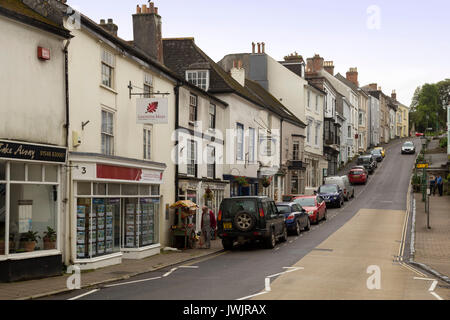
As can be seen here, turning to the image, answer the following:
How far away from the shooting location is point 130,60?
20.4 m

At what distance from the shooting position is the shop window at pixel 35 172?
1485cm

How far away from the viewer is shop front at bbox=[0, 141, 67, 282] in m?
14.0

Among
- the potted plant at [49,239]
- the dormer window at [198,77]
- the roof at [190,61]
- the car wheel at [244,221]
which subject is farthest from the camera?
the roof at [190,61]

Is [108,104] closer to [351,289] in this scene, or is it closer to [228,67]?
[351,289]

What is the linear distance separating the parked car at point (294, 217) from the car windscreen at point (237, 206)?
Result: 527 cm

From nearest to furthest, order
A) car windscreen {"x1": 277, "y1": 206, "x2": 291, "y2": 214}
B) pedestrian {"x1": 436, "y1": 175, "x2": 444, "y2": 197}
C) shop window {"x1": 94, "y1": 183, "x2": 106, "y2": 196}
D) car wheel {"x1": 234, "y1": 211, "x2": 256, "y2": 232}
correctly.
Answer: shop window {"x1": 94, "y1": 183, "x2": 106, "y2": 196} → car wheel {"x1": 234, "y1": 211, "x2": 256, "y2": 232} → car windscreen {"x1": 277, "y1": 206, "x2": 291, "y2": 214} → pedestrian {"x1": 436, "y1": 175, "x2": 444, "y2": 197}

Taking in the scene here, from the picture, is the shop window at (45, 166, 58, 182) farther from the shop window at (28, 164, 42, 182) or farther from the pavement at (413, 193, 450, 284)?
the pavement at (413, 193, 450, 284)

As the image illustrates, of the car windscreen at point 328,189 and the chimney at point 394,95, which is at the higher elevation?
the chimney at point 394,95

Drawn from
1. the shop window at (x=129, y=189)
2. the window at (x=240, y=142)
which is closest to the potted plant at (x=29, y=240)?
the shop window at (x=129, y=189)

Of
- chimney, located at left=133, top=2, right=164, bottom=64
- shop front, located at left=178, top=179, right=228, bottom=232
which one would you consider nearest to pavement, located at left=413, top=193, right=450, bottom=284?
A: shop front, located at left=178, top=179, right=228, bottom=232

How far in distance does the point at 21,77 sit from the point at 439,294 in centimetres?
1147

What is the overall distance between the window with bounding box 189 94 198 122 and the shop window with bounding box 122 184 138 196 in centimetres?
675

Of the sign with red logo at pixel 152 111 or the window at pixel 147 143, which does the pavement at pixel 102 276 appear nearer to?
the window at pixel 147 143
